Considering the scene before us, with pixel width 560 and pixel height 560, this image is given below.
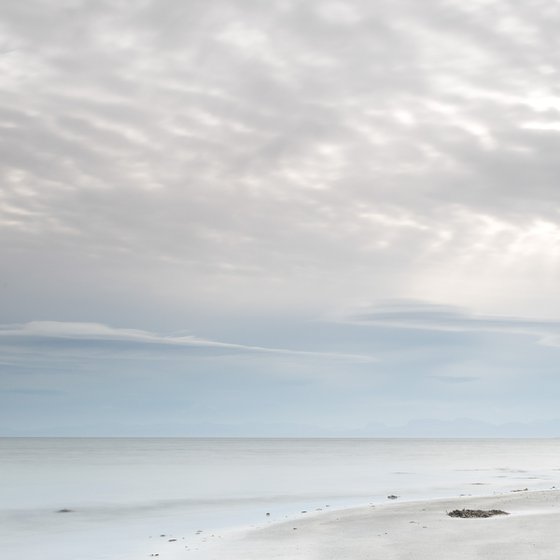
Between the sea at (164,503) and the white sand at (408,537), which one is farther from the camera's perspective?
the sea at (164,503)

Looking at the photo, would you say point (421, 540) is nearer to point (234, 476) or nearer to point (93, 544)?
point (93, 544)

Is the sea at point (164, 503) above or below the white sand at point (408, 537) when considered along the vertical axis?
below

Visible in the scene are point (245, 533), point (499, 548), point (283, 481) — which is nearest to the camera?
point (499, 548)

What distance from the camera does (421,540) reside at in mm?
22219

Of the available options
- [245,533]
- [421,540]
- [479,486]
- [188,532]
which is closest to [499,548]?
[421,540]

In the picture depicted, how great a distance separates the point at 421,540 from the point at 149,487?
44764mm

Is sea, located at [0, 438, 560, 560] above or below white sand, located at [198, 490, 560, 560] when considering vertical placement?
below

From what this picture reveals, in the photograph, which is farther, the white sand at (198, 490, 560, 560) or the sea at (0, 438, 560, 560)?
the sea at (0, 438, 560, 560)

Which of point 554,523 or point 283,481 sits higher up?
point 554,523

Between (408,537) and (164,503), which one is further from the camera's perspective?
(164,503)

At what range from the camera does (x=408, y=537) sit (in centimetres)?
2308

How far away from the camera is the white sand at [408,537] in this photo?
19.8m

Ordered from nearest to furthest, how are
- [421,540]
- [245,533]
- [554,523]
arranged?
[421,540] < [554,523] < [245,533]

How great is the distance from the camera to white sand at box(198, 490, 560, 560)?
19.8m
